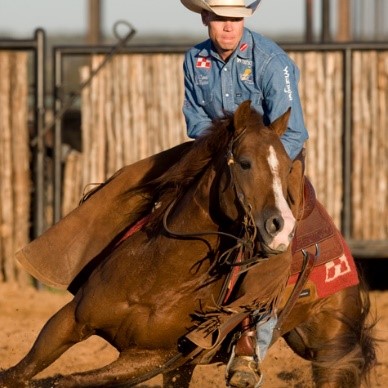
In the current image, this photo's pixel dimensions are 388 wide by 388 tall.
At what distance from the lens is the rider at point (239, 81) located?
5922 mm

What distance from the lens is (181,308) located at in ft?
18.6

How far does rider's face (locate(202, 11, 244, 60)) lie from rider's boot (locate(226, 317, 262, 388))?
143 cm

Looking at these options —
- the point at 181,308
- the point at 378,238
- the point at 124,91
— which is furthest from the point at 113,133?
the point at 181,308

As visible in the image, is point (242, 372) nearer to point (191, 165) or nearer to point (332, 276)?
point (332, 276)

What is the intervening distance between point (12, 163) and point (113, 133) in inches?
42.2

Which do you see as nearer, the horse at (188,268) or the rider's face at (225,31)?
the horse at (188,268)

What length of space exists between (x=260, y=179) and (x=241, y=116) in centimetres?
38

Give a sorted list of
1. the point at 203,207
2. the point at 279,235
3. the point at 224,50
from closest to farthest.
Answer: the point at 279,235 < the point at 203,207 < the point at 224,50

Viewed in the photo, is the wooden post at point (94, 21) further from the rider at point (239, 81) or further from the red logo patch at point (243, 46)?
the red logo patch at point (243, 46)

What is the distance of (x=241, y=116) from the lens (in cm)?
539

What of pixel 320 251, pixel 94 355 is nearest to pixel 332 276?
pixel 320 251

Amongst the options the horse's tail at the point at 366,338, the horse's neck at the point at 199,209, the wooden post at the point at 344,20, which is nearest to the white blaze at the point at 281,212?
the horse's neck at the point at 199,209

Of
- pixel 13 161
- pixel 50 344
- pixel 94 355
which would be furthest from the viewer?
pixel 13 161

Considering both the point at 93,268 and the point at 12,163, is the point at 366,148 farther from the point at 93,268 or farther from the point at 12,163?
the point at 93,268
